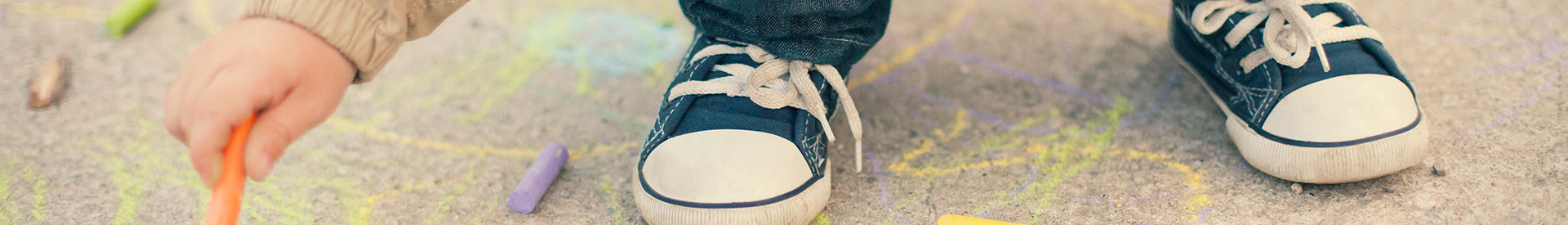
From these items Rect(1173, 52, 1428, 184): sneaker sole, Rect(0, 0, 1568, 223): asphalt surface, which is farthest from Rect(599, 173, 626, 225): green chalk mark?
Rect(1173, 52, 1428, 184): sneaker sole

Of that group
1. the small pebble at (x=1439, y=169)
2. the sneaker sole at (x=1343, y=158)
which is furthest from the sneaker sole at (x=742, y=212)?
the small pebble at (x=1439, y=169)

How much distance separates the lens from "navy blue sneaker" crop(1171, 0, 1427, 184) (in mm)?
861

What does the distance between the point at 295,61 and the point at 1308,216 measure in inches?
36.2

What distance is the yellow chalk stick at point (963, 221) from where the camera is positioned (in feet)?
2.95

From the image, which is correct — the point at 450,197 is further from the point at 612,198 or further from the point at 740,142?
the point at 740,142

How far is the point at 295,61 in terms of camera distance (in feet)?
2.35

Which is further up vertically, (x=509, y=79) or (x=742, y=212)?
(x=742, y=212)

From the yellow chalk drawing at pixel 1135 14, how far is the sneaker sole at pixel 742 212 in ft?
2.27

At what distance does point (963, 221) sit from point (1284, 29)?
405 millimetres

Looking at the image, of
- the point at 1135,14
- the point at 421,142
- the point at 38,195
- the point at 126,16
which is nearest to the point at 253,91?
the point at 421,142

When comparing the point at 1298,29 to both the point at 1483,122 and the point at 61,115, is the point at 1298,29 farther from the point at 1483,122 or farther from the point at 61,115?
the point at 61,115

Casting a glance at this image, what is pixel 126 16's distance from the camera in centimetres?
136

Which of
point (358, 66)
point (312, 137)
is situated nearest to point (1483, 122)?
point (358, 66)

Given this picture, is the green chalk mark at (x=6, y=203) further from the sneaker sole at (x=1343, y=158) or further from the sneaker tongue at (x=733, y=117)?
the sneaker sole at (x=1343, y=158)
